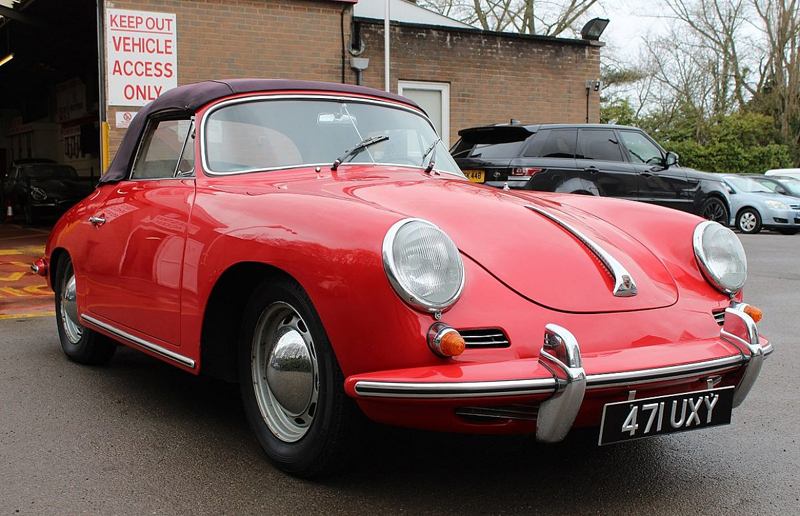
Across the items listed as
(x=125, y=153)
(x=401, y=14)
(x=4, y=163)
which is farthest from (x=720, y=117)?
(x=125, y=153)

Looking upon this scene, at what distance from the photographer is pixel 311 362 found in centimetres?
275

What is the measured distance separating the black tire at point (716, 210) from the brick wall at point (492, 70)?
503 centimetres

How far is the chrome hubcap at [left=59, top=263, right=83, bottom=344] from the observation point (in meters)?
4.61

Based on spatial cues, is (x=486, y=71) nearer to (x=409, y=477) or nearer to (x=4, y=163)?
(x=409, y=477)

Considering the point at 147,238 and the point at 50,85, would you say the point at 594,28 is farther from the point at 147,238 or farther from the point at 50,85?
the point at 50,85

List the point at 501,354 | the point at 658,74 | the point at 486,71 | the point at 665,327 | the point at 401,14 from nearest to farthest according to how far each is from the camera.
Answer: the point at 501,354
the point at 665,327
the point at 486,71
the point at 401,14
the point at 658,74

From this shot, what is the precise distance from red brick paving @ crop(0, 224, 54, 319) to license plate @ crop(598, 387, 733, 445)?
17.4 feet

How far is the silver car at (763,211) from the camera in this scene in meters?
17.2

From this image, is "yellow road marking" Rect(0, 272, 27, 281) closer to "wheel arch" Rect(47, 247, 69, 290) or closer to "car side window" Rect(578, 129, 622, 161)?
"wheel arch" Rect(47, 247, 69, 290)

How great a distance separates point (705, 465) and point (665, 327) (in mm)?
692

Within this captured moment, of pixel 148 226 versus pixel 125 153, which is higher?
pixel 125 153

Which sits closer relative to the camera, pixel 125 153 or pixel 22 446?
pixel 22 446

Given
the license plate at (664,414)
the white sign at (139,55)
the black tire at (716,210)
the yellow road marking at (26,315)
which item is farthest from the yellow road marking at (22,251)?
the license plate at (664,414)

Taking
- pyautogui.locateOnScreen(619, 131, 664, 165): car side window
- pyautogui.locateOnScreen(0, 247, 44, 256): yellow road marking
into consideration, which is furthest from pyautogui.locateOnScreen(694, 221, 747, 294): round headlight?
pyautogui.locateOnScreen(0, 247, 44, 256): yellow road marking
